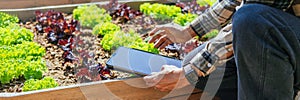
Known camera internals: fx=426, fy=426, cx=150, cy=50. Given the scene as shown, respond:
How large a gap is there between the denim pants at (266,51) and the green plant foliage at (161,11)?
5.11ft

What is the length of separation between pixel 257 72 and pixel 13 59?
49.7 inches

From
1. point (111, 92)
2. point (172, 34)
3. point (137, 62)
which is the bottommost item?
point (111, 92)

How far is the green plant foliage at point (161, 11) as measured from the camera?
282cm

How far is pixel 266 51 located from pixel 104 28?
1.47 meters

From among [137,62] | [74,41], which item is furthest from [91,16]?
[137,62]

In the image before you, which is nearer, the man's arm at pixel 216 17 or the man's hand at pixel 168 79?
the man's hand at pixel 168 79

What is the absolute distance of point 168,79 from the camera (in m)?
1.67

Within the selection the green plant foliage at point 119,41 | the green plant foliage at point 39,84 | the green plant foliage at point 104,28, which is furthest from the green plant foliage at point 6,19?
the green plant foliage at point 39,84

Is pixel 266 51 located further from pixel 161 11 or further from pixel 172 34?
pixel 161 11

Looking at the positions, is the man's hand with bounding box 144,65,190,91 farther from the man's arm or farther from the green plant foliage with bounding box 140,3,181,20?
the green plant foliage with bounding box 140,3,181,20

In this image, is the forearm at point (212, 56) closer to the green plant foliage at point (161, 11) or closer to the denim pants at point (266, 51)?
the denim pants at point (266, 51)

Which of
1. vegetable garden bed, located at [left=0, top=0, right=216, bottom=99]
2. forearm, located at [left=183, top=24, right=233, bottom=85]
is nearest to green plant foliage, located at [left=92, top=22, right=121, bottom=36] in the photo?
vegetable garden bed, located at [left=0, top=0, right=216, bottom=99]

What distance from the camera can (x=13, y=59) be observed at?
6.75 feet

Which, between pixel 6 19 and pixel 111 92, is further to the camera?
pixel 6 19
